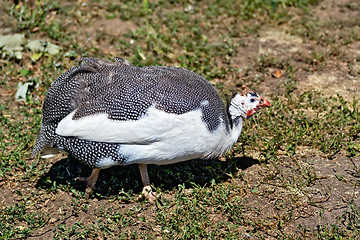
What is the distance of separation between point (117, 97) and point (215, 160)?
1248mm

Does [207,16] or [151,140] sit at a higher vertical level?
[151,140]

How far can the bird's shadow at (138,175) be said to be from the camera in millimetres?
4266

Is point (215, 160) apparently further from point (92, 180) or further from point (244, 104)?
point (92, 180)

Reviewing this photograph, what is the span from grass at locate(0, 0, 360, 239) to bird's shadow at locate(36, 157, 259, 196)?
0.01 metres

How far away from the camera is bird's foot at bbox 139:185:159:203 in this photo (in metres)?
4.06

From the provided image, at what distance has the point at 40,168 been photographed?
450cm

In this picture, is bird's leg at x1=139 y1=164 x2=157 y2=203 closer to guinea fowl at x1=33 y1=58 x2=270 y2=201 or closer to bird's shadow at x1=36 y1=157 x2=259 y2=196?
guinea fowl at x1=33 y1=58 x2=270 y2=201

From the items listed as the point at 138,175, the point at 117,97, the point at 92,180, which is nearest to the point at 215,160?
→ the point at 138,175

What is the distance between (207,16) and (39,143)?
3.42 meters

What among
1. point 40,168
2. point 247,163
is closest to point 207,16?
point 247,163

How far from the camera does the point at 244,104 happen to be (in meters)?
4.05

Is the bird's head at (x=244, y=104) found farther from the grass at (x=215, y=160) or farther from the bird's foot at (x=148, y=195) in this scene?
the bird's foot at (x=148, y=195)

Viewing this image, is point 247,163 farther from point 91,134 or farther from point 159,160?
point 91,134

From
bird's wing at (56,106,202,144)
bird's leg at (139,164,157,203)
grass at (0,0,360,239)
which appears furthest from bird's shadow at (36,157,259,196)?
bird's wing at (56,106,202,144)
